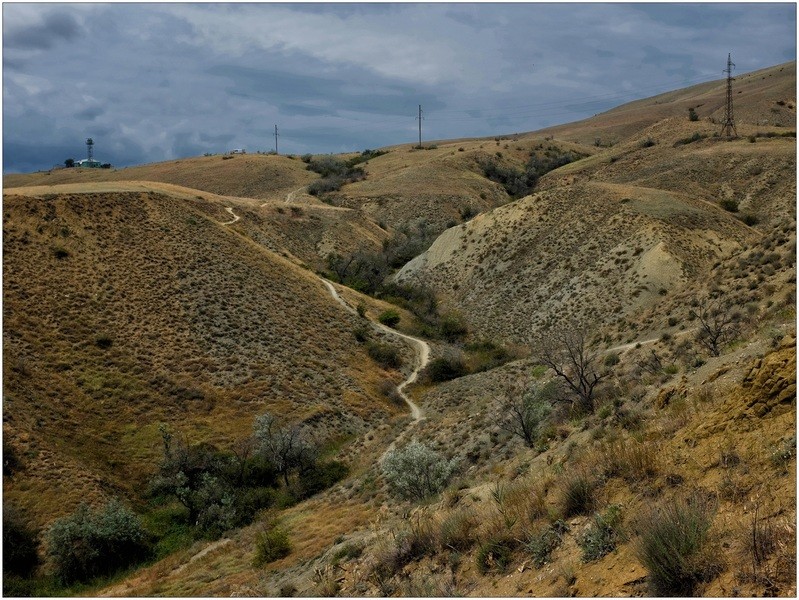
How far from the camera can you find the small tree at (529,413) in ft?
58.6

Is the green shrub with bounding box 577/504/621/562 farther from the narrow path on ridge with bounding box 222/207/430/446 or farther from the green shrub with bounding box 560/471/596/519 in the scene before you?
the narrow path on ridge with bounding box 222/207/430/446

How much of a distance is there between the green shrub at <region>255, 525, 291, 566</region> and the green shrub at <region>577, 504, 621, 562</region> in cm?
1024

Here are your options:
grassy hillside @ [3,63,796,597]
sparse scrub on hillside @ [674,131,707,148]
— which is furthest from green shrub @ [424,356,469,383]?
sparse scrub on hillside @ [674,131,707,148]

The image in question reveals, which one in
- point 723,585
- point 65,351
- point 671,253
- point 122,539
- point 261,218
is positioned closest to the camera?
point 723,585

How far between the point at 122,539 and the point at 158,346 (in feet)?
46.3

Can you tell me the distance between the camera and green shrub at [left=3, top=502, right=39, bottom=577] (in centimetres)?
2033

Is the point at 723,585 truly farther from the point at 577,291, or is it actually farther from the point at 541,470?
the point at 577,291

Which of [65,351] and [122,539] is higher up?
[65,351]

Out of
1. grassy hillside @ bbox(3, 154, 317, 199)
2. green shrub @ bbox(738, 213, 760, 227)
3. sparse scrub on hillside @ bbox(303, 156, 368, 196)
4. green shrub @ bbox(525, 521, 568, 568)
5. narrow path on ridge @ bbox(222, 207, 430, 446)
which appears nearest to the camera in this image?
green shrub @ bbox(525, 521, 568, 568)

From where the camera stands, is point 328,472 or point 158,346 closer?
point 328,472

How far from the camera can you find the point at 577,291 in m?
44.8

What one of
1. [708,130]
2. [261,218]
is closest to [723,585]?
[261,218]

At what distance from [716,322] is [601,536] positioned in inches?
526

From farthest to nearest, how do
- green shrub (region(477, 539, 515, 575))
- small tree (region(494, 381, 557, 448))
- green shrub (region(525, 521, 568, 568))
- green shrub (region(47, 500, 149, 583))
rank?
green shrub (region(47, 500, 149, 583)) < small tree (region(494, 381, 557, 448)) < green shrub (region(477, 539, 515, 575)) < green shrub (region(525, 521, 568, 568))
